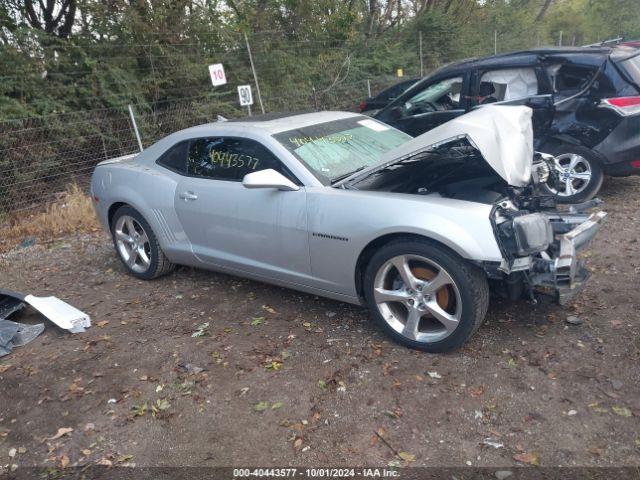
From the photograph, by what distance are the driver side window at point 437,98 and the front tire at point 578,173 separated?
1.53m

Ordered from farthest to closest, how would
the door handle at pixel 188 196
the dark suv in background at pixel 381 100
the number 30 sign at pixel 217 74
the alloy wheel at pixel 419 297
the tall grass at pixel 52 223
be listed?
the dark suv in background at pixel 381 100 < the number 30 sign at pixel 217 74 < the tall grass at pixel 52 223 < the door handle at pixel 188 196 < the alloy wheel at pixel 419 297

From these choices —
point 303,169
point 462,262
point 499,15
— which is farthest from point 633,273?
point 499,15

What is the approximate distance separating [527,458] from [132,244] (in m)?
4.03

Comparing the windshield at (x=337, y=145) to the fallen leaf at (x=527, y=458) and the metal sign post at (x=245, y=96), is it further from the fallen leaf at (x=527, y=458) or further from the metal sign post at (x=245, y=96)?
the metal sign post at (x=245, y=96)

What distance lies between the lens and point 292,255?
3.90 meters

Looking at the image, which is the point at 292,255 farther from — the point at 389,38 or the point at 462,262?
the point at 389,38

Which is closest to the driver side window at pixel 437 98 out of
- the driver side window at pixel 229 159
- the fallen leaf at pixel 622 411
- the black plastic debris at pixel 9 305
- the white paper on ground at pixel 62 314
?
the driver side window at pixel 229 159

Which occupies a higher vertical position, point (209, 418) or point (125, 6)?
point (125, 6)

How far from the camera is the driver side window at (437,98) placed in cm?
694

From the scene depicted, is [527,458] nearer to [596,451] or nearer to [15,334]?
[596,451]

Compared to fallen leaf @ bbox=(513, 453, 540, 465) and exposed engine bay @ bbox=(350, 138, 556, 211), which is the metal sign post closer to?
exposed engine bay @ bbox=(350, 138, 556, 211)

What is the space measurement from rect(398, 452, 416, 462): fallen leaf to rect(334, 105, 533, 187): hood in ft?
5.61

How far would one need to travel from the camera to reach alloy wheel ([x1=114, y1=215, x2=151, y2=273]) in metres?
5.15

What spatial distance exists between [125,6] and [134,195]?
6.72 metres
